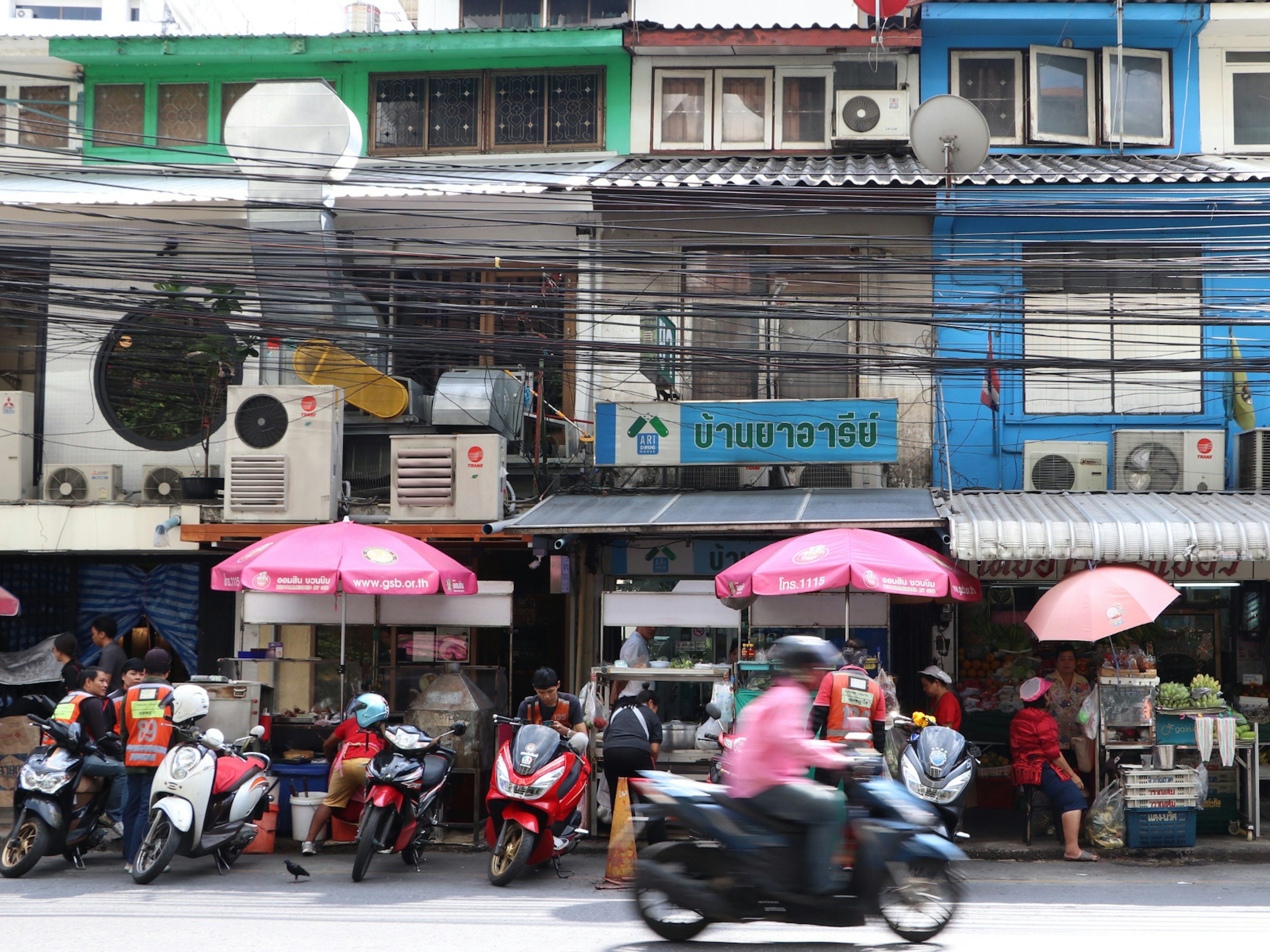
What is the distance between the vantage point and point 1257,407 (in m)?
13.3

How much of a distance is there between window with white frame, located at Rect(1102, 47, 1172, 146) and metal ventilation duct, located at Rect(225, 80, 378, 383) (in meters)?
8.72

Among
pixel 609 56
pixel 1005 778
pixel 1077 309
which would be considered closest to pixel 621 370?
pixel 609 56

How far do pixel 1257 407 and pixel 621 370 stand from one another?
692cm

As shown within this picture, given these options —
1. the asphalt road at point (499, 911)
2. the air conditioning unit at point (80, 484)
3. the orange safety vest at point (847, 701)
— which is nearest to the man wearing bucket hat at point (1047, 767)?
the asphalt road at point (499, 911)

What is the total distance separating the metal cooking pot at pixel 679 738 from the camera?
11.7m

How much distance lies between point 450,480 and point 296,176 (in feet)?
12.4

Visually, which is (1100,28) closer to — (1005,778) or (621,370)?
(621,370)

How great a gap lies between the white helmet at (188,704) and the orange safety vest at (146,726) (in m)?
0.07

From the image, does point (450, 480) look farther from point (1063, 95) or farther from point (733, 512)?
point (1063, 95)

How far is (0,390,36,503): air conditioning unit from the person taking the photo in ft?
46.6

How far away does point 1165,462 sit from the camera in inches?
515

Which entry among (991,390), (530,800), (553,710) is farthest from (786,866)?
(991,390)

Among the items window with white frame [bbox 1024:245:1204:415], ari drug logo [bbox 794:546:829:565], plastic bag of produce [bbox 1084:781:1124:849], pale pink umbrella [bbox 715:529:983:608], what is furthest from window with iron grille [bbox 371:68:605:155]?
plastic bag of produce [bbox 1084:781:1124:849]

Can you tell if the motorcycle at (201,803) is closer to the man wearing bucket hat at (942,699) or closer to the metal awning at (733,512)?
the metal awning at (733,512)
